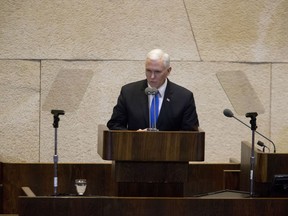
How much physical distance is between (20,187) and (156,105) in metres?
1.21

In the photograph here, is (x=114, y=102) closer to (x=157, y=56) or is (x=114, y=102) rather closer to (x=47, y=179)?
(x=47, y=179)

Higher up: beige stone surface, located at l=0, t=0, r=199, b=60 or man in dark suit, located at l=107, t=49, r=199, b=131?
beige stone surface, located at l=0, t=0, r=199, b=60

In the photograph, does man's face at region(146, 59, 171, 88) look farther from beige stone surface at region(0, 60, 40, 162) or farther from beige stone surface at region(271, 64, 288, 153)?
beige stone surface at region(271, 64, 288, 153)

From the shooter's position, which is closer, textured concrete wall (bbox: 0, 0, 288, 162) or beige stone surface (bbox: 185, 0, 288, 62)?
textured concrete wall (bbox: 0, 0, 288, 162)

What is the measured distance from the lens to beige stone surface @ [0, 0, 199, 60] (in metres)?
8.88

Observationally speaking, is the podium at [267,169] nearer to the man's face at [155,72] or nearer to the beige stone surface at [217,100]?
the man's face at [155,72]

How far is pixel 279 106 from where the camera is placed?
358 inches

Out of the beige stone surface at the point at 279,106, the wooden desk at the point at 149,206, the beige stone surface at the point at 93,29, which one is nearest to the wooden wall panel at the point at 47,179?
the wooden desk at the point at 149,206

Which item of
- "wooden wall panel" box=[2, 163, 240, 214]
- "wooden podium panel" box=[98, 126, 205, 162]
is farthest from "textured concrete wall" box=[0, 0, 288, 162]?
"wooden podium panel" box=[98, 126, 205, 162]

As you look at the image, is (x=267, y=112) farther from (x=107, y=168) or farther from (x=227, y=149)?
(x=107, y=168)

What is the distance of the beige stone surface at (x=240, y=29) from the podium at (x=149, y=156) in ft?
9.47

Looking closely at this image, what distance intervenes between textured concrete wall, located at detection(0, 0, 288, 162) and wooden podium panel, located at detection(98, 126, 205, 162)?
9.02ft

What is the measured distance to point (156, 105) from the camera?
22.5ft

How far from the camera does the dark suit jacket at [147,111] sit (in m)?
6.80
